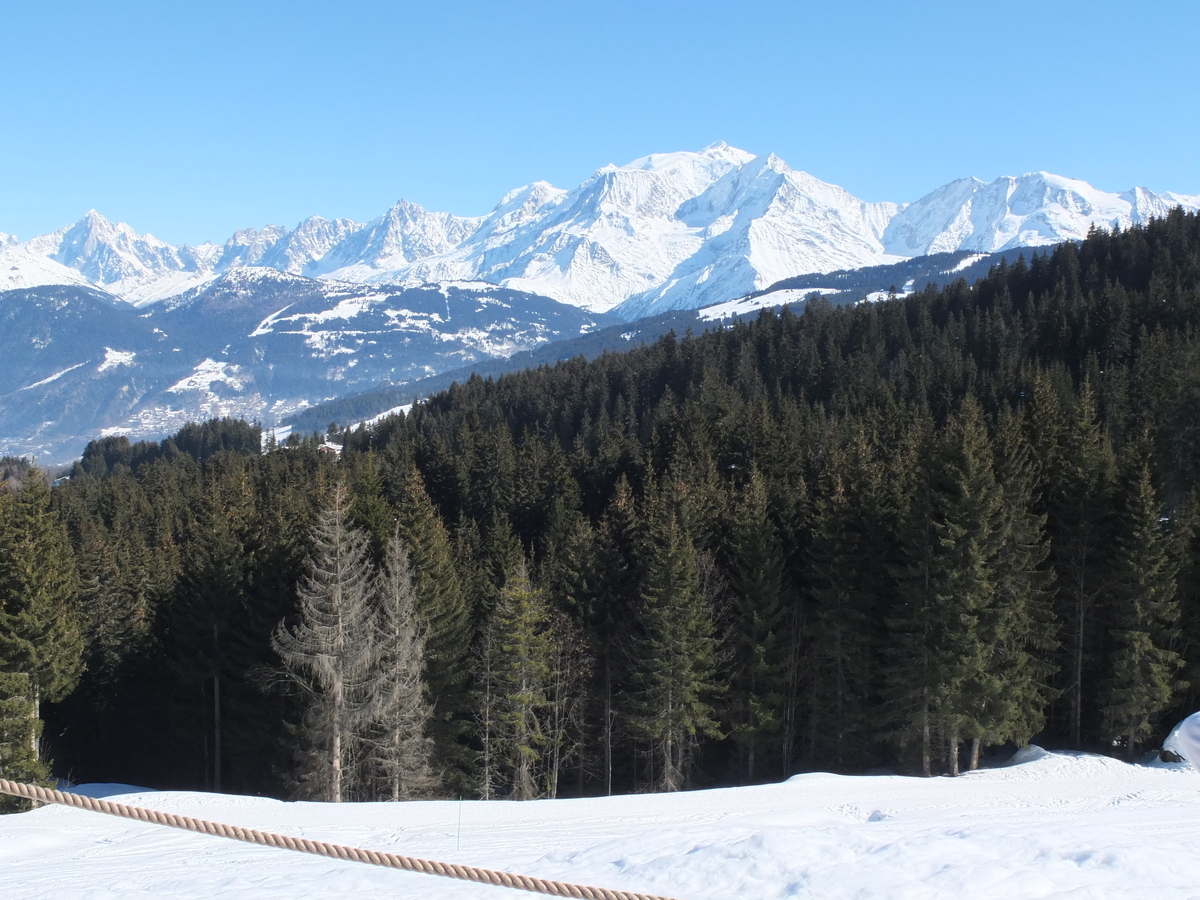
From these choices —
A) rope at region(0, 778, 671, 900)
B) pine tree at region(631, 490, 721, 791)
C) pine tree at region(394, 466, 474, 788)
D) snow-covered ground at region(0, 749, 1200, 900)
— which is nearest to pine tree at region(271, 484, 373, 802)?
pine tree at region(394, 466, 474, 788)

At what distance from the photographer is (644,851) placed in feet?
39.5

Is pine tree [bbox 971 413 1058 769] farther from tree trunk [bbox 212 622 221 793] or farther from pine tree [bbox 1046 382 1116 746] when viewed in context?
tree trunk [bbox 212 622 221 793]

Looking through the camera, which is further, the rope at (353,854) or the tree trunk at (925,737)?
the tree trunk at (925,737)

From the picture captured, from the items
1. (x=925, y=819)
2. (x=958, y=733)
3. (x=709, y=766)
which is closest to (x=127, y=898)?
(x=925, y=819)

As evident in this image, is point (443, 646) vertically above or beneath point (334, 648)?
beneath

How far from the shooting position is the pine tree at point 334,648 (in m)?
23.8

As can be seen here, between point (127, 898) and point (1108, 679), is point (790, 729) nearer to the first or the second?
point (1108, 679)

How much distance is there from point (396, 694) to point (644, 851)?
1423cm

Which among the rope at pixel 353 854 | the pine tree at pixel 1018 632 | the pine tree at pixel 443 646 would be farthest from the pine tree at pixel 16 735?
the pine tree at pixel 1018 632

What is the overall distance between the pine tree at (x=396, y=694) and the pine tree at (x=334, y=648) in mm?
495

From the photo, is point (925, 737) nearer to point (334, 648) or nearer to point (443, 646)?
point (443, 646)

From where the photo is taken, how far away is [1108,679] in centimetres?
2891

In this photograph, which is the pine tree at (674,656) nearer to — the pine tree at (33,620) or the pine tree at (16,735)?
the pine tree at (16,735)

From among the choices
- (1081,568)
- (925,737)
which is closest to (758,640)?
(925,737)
